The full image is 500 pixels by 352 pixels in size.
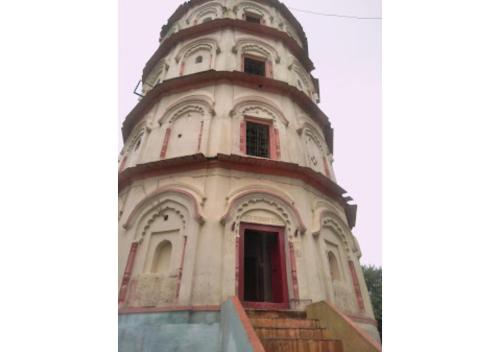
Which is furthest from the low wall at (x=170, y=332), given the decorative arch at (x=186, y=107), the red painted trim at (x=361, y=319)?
the decorative arch at (x=186, y=107)

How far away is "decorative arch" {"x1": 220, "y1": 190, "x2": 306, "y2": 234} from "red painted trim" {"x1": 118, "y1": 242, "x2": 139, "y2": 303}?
7.26ft

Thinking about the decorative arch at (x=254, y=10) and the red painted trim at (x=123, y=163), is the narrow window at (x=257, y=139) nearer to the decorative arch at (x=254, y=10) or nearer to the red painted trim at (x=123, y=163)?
the red painted trim at (x=123, y=163)

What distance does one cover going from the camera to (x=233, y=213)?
6.35 m

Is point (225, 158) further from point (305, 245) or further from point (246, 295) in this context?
point (246, 295)

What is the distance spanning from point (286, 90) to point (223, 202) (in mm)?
4308

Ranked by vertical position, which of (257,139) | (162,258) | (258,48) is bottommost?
(162,258)

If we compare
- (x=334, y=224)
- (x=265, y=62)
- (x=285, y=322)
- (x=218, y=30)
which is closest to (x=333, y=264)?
(x=334, y=224)

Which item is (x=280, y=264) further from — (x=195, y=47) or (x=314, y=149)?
(x=195, y=47)

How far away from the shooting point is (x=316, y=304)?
5254mm

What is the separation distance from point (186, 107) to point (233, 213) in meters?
3.72

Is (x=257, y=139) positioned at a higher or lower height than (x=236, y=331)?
higher

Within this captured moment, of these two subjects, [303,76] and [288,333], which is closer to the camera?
[288,333]

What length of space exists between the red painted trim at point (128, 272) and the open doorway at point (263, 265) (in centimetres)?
227

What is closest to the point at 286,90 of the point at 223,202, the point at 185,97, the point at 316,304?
the point at 185,97
